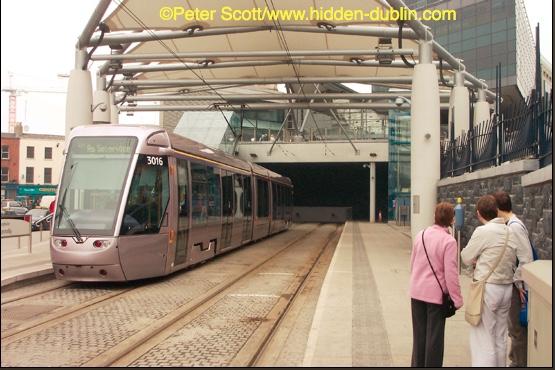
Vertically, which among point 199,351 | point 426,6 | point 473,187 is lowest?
point 199,351

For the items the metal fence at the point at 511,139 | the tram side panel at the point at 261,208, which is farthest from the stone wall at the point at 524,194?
the tram side panel at the point at 261,208

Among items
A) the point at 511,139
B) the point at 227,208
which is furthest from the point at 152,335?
the point at 227,208

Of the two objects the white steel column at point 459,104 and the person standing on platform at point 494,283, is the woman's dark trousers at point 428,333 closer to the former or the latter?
the person standing on platform at point 494,283

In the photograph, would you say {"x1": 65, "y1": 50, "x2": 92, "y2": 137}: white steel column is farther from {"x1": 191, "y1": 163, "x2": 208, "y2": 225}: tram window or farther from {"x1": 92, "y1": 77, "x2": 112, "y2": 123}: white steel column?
{"x1": 191, "y1": 163, "x2": 208, "y2": 225}: tram window

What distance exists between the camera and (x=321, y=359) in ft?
19.9

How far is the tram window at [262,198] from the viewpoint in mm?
22306

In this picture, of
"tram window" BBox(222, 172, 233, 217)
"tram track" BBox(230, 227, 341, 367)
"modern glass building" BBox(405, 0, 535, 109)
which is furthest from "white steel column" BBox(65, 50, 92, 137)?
"modern glass building" BBox(405, 0, 535, 109)

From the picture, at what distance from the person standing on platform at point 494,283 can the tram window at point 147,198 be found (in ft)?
24.0

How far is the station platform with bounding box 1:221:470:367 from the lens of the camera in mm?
6258

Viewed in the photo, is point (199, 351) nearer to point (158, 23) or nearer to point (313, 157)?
point (158, 23)

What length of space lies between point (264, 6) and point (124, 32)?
5632mm

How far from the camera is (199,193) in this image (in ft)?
46.1

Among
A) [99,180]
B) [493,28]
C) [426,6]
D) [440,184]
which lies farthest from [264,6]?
[493,28]

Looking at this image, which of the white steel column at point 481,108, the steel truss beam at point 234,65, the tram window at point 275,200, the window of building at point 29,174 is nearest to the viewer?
the steel truss beam at point 234,65
